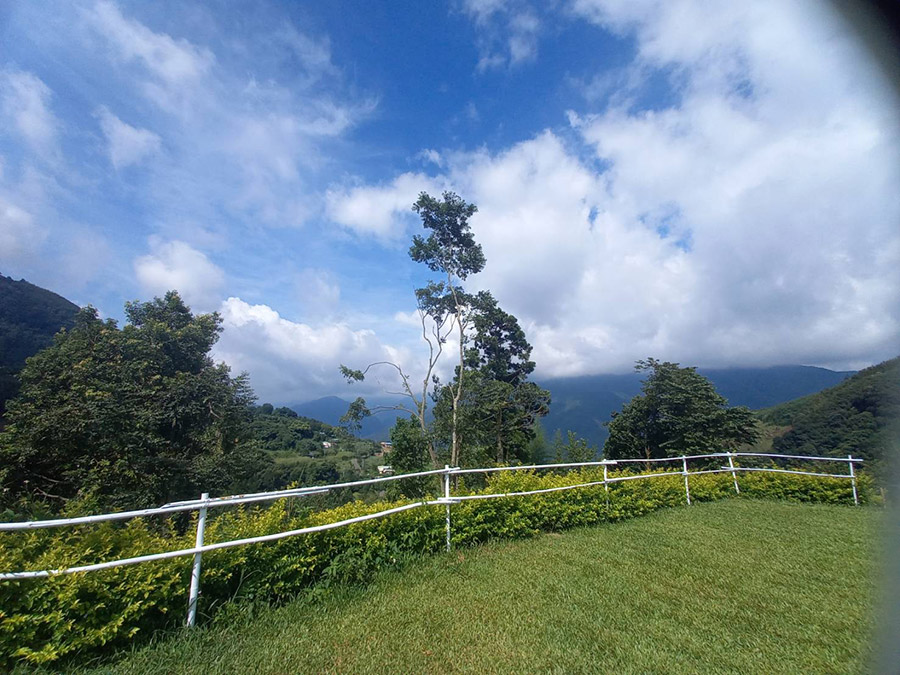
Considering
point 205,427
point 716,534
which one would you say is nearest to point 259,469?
point 205,427

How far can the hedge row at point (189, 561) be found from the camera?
201 cm

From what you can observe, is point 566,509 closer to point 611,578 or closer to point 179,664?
point 611,578

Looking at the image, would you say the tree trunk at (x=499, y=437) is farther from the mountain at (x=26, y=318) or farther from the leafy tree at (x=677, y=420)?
the mountain at (x=26, y=318)

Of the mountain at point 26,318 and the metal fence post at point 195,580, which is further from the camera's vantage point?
the mountain at point 26,318

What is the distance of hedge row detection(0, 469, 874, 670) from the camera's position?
2.01 meters

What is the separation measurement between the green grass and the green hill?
17.6 inches

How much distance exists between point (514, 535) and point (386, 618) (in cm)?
231

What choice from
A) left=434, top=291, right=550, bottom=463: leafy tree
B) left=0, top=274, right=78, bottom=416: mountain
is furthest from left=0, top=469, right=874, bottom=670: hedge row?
left=0, top=274, right=78, bottom=416: mountain

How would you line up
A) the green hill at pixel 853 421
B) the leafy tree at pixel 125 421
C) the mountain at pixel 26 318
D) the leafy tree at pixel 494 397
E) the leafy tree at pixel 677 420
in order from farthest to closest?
1. the mountain at pixel 26 318
2. the leafy tree at pixel 677 420
3. the leafy tree at pixel 494 397
4. the leafy tree at pixel 125 421
5. the green hill at pixel 853 421

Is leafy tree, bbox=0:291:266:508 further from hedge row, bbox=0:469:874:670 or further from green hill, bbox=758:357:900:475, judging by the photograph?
→ green hill, bbox=758:357:900:475

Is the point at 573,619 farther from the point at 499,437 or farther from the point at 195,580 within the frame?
the point at 499,437

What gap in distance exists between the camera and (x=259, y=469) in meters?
19.6

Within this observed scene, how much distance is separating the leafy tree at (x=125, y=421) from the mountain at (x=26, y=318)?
14408 millimetres

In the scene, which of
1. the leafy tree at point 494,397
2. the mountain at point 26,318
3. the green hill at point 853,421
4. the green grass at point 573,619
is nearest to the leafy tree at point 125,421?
the leafy tree at point 494,397
